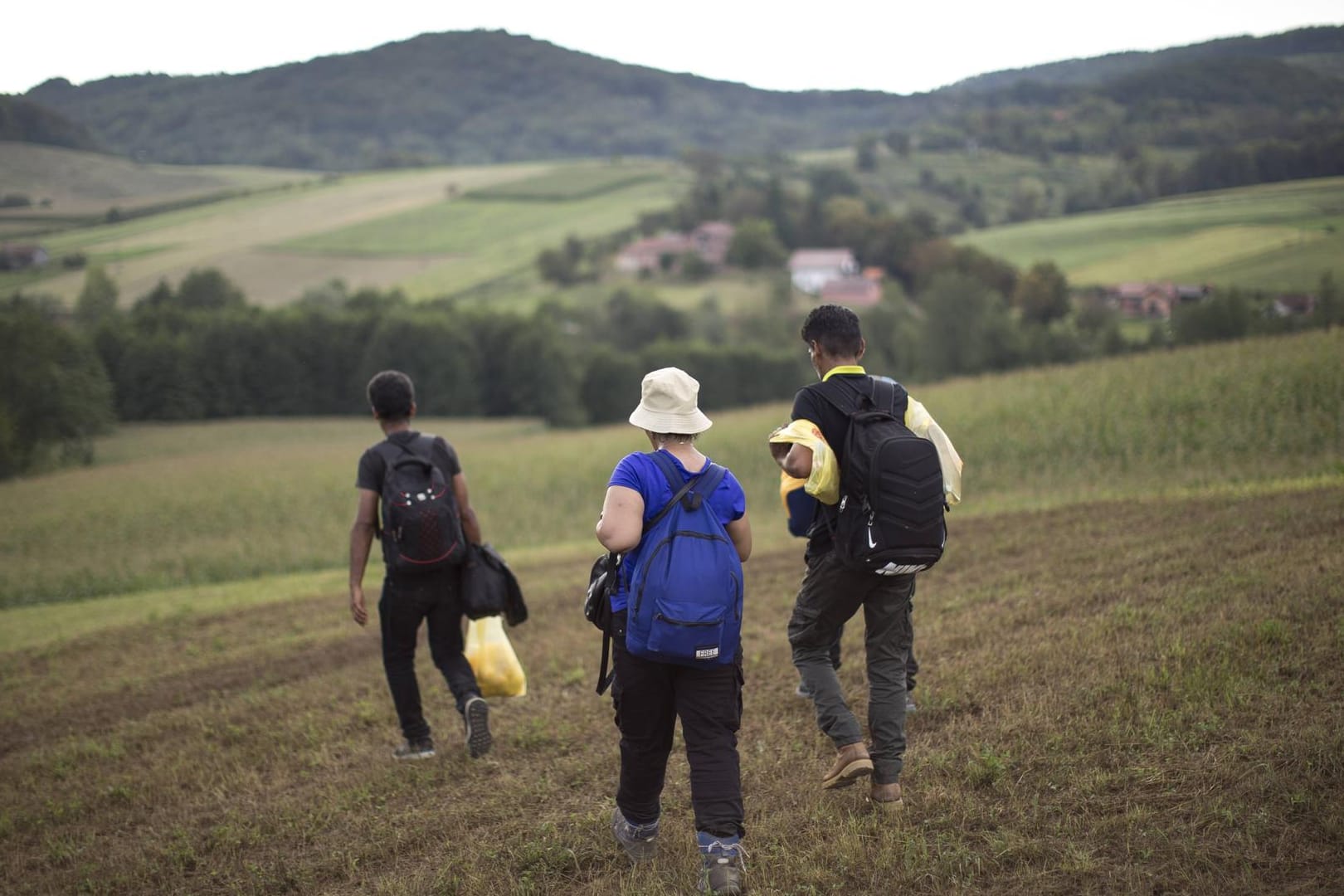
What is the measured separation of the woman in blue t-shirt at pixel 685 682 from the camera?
170 inches

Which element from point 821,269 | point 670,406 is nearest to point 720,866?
point 670,406

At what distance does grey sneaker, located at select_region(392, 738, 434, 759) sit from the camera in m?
6.82

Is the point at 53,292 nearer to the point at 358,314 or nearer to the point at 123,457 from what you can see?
the point at 358,314

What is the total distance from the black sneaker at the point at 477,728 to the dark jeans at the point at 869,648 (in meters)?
2.43

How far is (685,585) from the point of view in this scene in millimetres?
4184

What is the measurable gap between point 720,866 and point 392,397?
3.49 m

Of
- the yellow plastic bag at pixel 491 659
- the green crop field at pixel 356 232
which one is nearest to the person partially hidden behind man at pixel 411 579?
the yellow plastic bag at pixel 491 659

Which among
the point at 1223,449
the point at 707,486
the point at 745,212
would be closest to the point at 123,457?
the point at 1223,449

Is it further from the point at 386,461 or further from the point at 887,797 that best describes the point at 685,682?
the point at 386,461

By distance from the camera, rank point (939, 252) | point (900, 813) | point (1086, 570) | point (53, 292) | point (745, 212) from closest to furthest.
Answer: point (900, 813) < point (1086, 570) < point (53, 292) < point (939, 252) < point (745, 212)

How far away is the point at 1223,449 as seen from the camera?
701 inches

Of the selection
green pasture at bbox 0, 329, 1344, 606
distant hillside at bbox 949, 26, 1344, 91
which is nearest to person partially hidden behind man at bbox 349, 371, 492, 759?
green pasture at bbox 0, 329, 1344, 606

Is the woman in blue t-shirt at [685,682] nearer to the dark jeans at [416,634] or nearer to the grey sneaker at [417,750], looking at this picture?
the dark jeans at [416,634]

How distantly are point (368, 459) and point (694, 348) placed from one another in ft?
218
